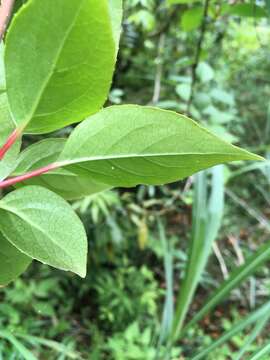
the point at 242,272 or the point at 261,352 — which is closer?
the point at 261,352

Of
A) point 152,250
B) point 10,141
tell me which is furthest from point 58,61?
point 152,250

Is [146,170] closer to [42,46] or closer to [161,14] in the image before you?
[42,46]

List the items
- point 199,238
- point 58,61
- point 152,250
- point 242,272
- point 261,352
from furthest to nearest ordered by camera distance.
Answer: point 152,250 < point 199,238 < point 242,272 < point 261,352 < point 58,61

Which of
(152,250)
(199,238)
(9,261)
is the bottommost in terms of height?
(152,250)

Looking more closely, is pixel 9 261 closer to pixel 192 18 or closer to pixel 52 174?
pixel 52 174

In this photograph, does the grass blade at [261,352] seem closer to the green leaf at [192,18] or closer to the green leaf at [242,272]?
the green leaf at [242,272]

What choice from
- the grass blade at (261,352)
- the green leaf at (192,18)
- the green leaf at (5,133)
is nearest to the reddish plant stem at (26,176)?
the green leaf at (5,133)

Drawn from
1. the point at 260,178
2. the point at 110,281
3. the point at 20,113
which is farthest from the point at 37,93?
the point at 260,178
